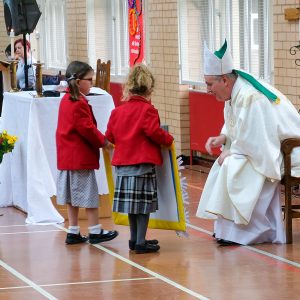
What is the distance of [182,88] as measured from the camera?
15.4 metres

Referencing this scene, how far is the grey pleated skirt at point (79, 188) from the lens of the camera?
→ 9359 millimetres

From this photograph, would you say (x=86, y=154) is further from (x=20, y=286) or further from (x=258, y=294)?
(x=258, y=294)

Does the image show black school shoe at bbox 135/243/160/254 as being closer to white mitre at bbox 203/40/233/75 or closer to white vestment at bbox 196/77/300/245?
white vestment at bbox 196/77/300/245

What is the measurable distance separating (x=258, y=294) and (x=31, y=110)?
409 cm

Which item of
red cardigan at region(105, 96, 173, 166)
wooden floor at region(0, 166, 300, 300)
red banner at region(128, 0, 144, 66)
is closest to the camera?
wooden floor at region(0, 166, 300, 300)

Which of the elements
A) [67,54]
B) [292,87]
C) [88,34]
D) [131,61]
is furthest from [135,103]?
[67,54]

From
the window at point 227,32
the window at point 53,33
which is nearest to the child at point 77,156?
the window at point 227,32

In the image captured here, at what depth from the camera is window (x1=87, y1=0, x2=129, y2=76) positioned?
18688mm

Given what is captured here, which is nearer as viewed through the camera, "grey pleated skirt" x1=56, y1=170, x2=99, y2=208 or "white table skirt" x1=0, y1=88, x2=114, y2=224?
"grey pleated skirt" x1=56, y1=170, x2=99, y2=208

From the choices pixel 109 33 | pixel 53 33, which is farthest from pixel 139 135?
pixel 53 33

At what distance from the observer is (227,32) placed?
1416 cm

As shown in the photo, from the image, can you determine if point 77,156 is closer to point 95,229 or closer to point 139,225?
point 95,229

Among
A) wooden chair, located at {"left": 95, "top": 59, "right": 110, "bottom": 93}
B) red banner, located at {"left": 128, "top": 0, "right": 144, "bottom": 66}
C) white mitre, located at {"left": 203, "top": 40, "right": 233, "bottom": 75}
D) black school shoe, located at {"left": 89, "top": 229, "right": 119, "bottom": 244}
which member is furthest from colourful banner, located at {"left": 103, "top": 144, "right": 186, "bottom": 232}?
red banner, located at {"left": 128, "top": 0, "right": 144, "bottom": 66}

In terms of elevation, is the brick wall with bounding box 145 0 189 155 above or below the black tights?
above
